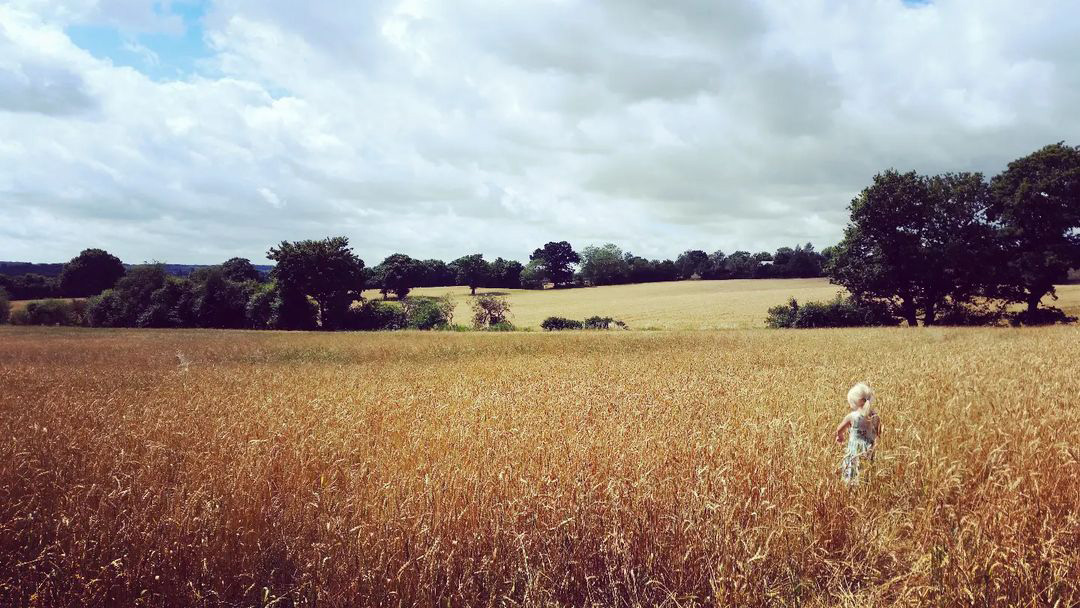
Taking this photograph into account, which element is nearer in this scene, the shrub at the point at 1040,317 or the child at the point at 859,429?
the child at the point at 859,429

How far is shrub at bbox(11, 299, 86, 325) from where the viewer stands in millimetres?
52562

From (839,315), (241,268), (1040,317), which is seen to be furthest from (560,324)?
(241,268)

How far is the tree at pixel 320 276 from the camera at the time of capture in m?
51.7

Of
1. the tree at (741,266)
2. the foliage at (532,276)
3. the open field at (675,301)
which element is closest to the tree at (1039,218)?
the open field at (675,301)

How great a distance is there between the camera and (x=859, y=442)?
4492 millimetres

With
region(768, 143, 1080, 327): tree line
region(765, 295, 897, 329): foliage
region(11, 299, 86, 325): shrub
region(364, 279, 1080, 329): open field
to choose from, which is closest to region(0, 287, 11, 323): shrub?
region(11, 299, 86, 325): shrub

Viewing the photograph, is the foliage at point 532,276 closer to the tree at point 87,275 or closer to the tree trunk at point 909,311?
the tree at point 87,275

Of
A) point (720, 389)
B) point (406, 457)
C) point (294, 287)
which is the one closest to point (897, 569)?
point (406, 457)

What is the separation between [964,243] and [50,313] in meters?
83.6

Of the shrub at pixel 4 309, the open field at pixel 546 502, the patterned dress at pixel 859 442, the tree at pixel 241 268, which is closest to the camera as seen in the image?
the open field at pixel 546 502

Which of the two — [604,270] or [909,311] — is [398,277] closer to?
[604,270]

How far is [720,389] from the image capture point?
8391 millimetres

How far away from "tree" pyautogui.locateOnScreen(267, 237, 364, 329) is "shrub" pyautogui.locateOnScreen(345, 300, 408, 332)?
3.62 feet

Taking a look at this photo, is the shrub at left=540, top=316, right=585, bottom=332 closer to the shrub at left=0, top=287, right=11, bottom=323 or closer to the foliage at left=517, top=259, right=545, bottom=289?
the shrub at left=0, top=287, right=11, bottom=323
